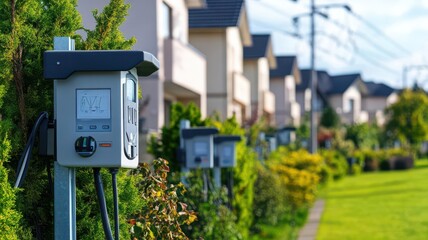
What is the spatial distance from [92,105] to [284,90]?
5408 centimetres

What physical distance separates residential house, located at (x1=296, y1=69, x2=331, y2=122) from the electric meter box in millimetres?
65009

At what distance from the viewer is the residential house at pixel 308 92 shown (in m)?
78.8

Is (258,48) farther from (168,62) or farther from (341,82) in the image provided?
(341,82)

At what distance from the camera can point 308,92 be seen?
81.0m

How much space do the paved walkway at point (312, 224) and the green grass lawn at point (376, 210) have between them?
0.18 m

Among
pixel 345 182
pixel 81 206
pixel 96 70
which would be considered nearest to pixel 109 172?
pixel 81 206

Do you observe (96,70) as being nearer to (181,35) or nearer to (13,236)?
(13,236)

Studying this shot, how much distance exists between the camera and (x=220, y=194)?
13805 millimetres

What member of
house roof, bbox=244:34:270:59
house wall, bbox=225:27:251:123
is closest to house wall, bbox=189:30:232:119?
house wall, bbox=225:27:251:123

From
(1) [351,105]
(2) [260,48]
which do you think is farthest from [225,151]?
(1) [351,105]

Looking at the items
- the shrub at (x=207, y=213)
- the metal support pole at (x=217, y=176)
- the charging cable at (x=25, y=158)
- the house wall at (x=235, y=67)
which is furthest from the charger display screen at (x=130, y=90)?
the house wall at (x=235, y=67)

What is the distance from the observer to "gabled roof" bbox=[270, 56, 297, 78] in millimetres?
59656

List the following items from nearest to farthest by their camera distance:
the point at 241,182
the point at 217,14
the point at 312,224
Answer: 1. the point at 241,182
2. the point at 312,224
3. the point at 217,14

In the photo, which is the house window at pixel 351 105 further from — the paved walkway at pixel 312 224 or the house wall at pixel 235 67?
the paved walkway at pixel 312 224
